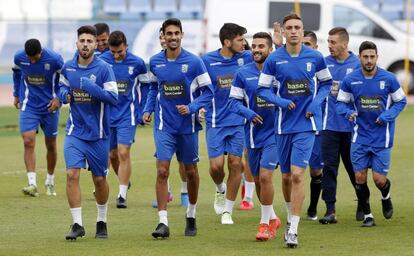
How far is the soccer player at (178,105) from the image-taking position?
13.9 meters

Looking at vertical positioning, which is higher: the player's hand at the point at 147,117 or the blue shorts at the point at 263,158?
the player's hand at the point at 147,117

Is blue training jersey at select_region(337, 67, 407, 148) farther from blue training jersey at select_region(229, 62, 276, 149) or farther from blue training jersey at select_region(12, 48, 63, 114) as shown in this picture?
blue training jersey at select_region(12, 48, 63, 114)

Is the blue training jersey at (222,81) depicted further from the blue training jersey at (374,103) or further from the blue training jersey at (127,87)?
the blue training jersey at (374,103)

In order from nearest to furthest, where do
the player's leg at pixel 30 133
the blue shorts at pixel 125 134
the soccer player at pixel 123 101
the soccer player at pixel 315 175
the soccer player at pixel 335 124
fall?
the soccer player at pixel 315 175 → the soccer player at pixel 335 124 → the soccer player at pixel 123 101 → the blue shorts at pixel 125 134 → the player's leg at pixel 30 133

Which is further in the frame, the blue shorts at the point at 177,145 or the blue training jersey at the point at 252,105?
the blue training jersey at the point at 252,105

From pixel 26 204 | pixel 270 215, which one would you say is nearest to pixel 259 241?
pixel 270 215

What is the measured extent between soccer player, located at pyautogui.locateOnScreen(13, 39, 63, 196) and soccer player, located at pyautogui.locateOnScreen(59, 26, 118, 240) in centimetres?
393

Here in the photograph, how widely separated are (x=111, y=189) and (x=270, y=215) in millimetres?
5690

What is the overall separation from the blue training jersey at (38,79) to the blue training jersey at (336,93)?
3.92 meters

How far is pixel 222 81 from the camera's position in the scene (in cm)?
1579

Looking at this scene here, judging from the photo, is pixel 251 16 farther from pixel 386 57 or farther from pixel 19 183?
pixel 19 183

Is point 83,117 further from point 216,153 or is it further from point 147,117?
point 216,153

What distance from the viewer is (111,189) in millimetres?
19109

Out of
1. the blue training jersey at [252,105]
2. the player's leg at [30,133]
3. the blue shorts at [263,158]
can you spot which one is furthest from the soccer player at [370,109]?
the player's leg at [30,133]
